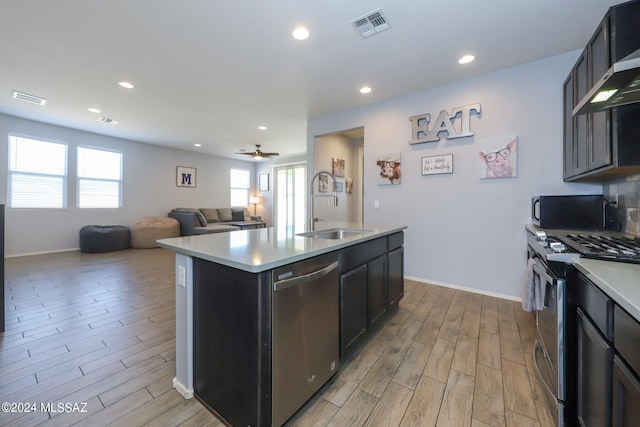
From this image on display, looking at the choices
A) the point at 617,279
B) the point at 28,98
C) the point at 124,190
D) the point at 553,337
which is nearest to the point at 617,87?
the point at 617,279

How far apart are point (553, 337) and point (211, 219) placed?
783 centimetres

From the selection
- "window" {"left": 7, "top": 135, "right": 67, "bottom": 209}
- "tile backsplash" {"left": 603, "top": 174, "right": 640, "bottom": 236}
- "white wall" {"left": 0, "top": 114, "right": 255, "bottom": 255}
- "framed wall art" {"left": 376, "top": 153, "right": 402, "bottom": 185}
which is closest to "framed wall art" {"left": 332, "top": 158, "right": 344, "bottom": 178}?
"framed wall art" {"left": 376, "top": 153, "right": 402, "bottom": 185}

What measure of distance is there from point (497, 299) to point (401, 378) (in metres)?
2.03

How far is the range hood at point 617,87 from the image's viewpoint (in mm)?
946

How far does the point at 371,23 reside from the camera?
7.25ft

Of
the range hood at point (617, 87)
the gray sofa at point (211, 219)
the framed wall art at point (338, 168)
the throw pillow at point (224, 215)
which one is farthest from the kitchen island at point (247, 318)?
the throw pillow at point (224, 215)

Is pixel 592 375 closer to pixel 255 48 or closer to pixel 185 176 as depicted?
pixel 255 48

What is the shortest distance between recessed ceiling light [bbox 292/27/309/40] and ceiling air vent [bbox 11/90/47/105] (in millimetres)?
4269

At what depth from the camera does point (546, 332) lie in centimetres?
139

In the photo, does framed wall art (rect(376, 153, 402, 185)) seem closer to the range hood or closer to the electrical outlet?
the range hood

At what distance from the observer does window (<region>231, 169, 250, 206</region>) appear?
899 centimetres

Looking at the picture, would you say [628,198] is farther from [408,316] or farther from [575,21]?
[408,316]

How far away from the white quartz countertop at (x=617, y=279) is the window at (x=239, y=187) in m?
8.99

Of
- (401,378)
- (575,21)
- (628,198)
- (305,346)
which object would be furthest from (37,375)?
(575,21)
